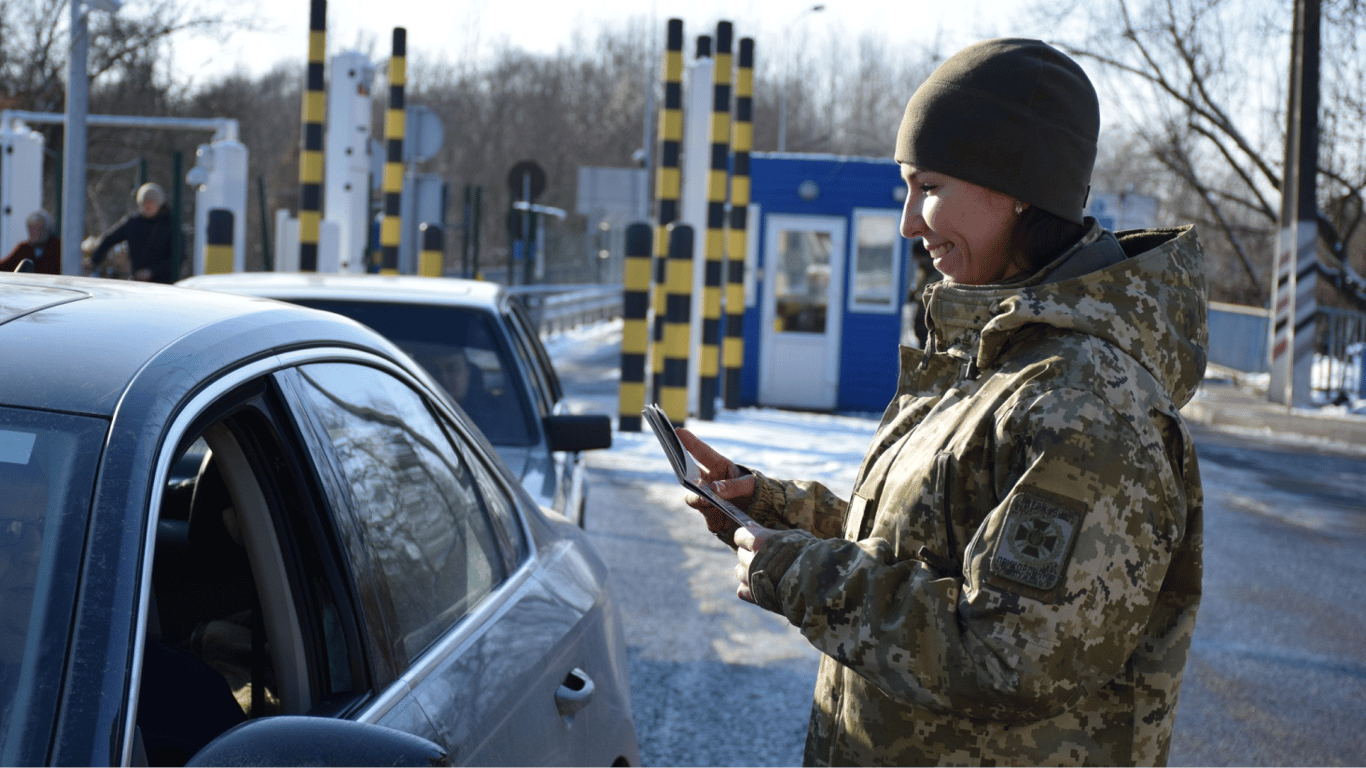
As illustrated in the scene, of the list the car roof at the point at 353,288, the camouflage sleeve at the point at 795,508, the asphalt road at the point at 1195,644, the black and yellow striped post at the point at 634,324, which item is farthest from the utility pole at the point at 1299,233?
the camouflage sleeve at the point at 795,508

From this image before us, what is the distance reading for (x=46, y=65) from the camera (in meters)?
30.6

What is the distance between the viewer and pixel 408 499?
236cm

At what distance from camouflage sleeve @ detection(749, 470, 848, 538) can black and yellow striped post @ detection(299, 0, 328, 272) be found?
11.6 metres

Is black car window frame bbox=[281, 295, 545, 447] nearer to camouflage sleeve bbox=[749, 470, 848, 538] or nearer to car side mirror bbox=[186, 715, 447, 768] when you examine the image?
camouflage sleeve bbox=[749, 470, 848, 538]

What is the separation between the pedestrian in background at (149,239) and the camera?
12301 millimetres

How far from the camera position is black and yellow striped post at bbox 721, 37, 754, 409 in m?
14.0

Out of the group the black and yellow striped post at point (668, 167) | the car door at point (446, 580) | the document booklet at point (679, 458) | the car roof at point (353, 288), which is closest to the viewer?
the car door at point (446, 580)

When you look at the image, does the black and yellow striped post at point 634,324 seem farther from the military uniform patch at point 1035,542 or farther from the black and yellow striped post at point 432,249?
the military uniform patch at point 1035,542

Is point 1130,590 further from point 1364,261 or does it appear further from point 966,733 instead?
point 1364,261

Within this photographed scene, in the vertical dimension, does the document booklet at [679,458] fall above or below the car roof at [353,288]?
below

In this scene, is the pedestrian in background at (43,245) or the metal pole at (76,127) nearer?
the pedestrian in background at (43,245)

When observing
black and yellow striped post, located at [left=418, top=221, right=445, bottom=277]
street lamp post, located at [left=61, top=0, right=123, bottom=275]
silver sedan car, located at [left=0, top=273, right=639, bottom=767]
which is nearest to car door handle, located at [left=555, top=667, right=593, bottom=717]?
silver sedan car, located at [left=0, top=273, right=639, bottom=767]

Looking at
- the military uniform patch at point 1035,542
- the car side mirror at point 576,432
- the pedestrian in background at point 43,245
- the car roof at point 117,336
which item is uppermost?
the pedestrian in background at point 43,245

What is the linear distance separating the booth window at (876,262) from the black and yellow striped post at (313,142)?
570 centimetres
